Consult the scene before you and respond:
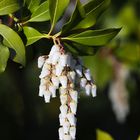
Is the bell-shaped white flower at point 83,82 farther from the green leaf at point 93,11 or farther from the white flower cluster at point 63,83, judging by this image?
the green leaf at point 93,11

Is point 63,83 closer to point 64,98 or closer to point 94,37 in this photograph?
point 64,98

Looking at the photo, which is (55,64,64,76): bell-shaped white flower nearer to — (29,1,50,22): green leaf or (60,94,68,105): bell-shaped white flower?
(60,94,68,105): bell-shaped white flower

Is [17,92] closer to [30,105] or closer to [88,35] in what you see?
[30,105]

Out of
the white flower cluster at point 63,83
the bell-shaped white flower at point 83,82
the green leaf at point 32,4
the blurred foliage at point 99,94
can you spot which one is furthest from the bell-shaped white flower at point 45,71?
the blurred foliage at point 99,94

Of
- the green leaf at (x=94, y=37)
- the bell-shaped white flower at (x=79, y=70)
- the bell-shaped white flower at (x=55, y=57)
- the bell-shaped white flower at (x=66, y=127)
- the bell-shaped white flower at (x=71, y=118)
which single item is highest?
the green leaf at (x=94, y=37)

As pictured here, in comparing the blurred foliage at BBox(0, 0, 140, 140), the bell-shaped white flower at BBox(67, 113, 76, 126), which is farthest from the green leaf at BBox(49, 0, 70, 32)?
the blurred foliage at BBox(0, 0, 140, 140)

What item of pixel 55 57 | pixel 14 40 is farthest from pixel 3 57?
pixel 55 57
